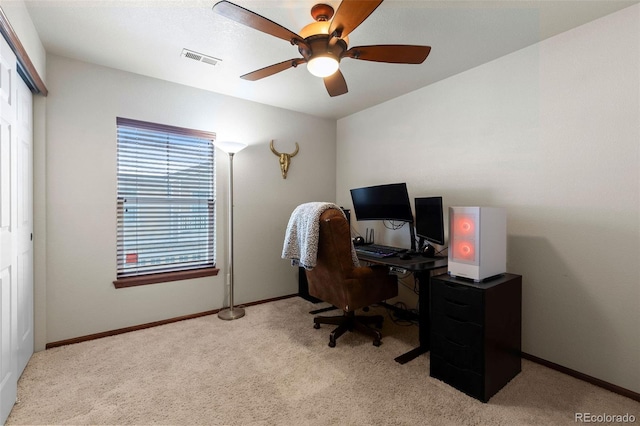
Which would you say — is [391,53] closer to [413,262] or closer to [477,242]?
[477,242]

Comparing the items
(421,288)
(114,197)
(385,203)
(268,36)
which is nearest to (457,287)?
(421,288)

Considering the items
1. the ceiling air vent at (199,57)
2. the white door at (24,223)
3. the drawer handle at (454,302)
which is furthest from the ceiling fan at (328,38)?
the white door at (24,223)

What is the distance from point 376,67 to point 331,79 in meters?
0.74

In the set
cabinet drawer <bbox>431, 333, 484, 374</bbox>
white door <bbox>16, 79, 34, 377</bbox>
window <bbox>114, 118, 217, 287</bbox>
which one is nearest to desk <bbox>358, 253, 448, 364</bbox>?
cabinet drawer <bbox>431, 333, 484, 374</bbox>

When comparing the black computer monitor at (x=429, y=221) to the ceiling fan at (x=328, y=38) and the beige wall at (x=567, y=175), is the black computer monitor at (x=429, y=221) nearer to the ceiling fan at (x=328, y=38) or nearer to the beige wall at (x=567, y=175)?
the beige wall at (x=567, y=175)

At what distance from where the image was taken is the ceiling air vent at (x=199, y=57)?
238 centimetres

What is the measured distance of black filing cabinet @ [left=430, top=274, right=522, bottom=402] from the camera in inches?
70.3

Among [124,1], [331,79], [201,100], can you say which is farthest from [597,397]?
[201,100]

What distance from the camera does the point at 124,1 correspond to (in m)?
1.80

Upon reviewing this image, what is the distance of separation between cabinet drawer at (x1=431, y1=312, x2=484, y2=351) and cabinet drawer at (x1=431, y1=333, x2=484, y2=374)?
0.03 m

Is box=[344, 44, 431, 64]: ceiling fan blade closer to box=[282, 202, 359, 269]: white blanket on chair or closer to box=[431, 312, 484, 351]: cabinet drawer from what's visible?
box=[282, 202, 359, 269]: white blanket on chair

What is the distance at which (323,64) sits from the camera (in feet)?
5.63

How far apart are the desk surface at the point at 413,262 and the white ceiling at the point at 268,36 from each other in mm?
1660

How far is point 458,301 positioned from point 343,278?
0.82 meters
